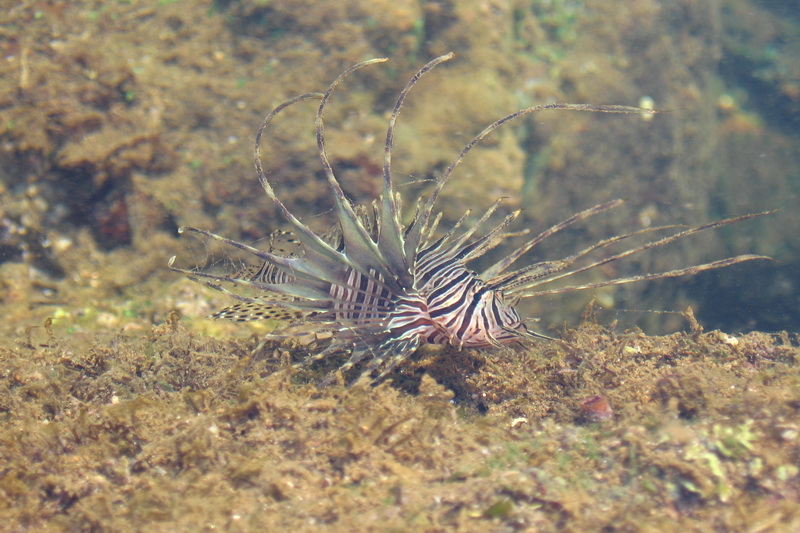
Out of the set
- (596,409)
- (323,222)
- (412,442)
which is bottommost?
(323,222)

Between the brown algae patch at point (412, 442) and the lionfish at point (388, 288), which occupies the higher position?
the lionfish at point (388, 288)

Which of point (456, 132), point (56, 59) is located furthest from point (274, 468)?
point (56, 59)

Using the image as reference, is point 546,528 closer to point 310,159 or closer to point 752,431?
point 752,431

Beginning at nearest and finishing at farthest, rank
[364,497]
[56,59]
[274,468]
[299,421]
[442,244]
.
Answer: [364,497] < [274,468] < [299,421] < [442,244] < [56,59]

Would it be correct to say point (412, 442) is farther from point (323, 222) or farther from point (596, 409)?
point (323, 222)

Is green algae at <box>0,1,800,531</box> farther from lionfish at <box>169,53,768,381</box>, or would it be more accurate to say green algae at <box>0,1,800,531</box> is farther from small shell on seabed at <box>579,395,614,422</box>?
lionfish at <box>169,53,768,381</box>

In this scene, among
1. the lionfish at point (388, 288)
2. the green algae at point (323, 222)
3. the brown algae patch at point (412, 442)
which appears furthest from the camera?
the lionfish at point (388, 288)

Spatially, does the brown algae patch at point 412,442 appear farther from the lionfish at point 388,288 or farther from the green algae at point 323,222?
the lionfish at point 388,288

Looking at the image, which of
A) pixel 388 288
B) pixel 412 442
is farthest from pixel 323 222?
pixel 412 442

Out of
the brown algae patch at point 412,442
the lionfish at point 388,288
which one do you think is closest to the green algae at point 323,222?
the brown algae patch at point 412,442

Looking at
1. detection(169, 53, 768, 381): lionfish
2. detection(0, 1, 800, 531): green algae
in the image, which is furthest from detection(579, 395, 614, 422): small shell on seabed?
detection(169, 53, 768, 381): lionfish

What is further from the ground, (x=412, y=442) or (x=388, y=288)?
(x=388, y=288)
